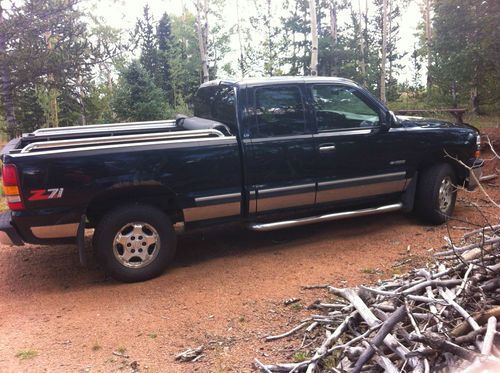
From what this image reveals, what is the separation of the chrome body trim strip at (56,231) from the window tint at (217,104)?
80.3 inches

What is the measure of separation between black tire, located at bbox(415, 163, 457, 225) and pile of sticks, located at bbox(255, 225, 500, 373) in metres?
2.31

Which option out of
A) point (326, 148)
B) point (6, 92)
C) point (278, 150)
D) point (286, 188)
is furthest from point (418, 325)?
point (6, 92)

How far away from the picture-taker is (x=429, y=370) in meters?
2.36

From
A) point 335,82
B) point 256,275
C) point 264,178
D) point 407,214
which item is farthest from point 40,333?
point 407,214

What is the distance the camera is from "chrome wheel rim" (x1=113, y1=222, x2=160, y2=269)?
14.8 feet

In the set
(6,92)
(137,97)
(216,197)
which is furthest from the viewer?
(137,97)

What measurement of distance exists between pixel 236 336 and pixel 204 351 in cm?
31

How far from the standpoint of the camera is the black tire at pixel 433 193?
19.5 ft

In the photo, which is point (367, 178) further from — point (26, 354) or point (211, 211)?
point (26, 354)

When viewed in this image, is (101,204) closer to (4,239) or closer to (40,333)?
(4,239)

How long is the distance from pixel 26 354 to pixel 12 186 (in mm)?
1539

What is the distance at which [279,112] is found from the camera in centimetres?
522

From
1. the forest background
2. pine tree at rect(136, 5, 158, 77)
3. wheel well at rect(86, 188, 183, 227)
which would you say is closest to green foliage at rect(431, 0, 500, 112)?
→ the forest background

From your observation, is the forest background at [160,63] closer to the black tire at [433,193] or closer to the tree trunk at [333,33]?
the tree trunk at [333,33]
